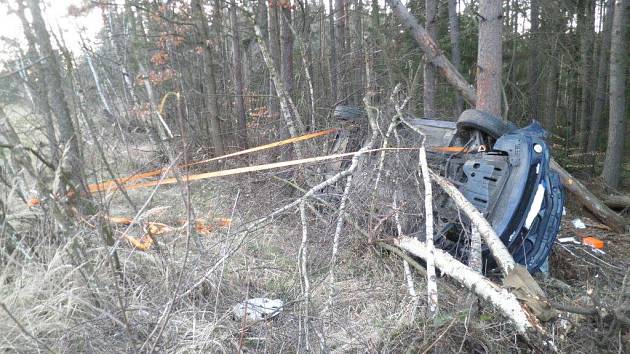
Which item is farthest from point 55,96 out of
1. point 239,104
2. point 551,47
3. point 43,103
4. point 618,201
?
point 551,47

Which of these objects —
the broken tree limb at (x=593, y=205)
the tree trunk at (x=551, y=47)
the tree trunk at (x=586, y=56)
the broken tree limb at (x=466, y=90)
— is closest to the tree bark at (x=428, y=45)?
the broken tree limb at (x=466, y=90)

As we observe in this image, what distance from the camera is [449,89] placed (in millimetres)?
13773

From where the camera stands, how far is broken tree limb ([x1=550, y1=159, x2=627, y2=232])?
557 cm

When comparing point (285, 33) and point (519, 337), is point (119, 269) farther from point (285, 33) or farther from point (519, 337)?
point (285, 33)

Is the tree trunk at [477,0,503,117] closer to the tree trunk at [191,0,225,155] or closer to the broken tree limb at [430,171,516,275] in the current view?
the broken tree limb at [430,171,516,275]

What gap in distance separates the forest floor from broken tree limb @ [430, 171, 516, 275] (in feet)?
1.14

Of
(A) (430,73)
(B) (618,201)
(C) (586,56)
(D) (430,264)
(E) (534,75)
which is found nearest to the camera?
(D) (430,264)

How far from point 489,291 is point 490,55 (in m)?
3.61

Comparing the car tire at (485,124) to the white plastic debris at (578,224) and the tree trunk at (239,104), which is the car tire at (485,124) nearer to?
the white plastic debris at (578,224)

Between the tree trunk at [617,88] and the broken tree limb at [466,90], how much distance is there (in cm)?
365

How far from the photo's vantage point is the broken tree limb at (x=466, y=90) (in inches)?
222

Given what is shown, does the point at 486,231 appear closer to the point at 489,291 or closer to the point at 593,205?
the point at 489,291

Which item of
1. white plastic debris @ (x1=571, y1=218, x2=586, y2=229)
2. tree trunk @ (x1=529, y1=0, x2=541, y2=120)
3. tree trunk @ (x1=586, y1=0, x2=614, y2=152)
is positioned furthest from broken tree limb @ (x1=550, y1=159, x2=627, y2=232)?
tree trunk @ (x1=529, y1=0, x2=541, y2=120)

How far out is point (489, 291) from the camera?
2.58 m
